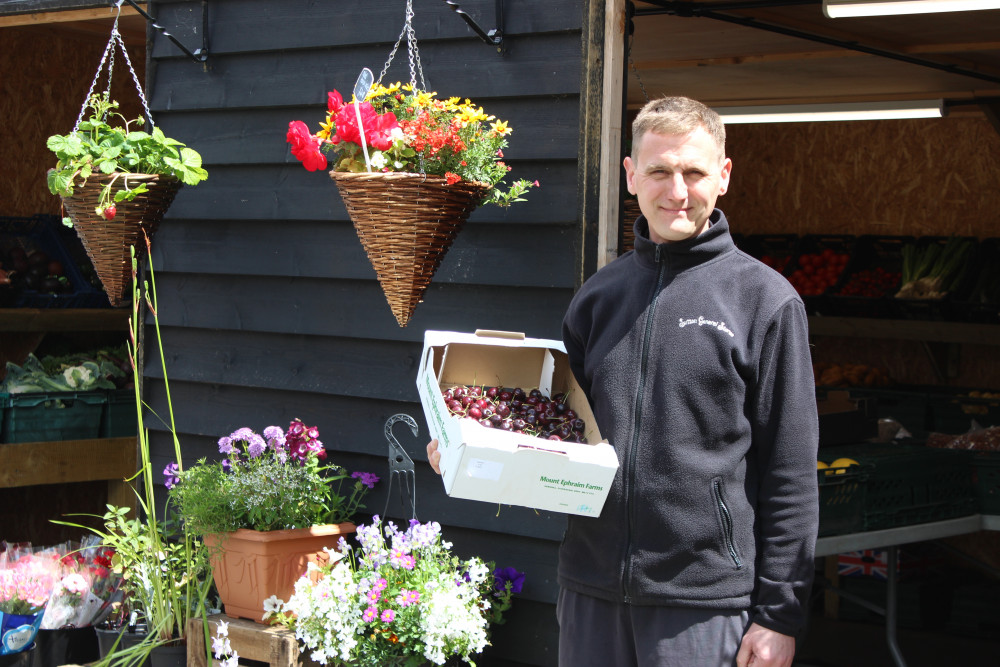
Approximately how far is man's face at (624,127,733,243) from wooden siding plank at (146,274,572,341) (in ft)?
3.32

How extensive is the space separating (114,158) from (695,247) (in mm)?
1902

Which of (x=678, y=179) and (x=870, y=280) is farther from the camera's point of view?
(x=870, y=280)

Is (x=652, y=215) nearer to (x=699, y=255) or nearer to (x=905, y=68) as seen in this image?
(x=699, y=255)

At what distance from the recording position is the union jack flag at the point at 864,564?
514cm

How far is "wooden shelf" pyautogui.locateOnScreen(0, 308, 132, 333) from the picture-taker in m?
5.23

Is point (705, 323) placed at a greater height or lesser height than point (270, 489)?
greater

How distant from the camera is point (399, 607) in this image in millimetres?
2727

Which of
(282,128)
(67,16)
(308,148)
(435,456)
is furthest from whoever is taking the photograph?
(67,16)

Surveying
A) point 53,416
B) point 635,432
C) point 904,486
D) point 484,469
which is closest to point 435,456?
point 484,469

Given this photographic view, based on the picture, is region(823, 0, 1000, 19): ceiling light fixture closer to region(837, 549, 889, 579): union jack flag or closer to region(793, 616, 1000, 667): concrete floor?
region(793, 616, 1000, 667): concrete floor

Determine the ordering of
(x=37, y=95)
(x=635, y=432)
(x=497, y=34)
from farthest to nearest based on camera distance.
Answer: (x=37, y=95), (x=497, y=34), (x=635, y=432)

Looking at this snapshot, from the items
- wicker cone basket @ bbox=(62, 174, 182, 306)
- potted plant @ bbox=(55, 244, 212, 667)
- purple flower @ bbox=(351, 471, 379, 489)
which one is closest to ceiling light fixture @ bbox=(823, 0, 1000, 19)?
purple flower @ bbox=(351, 471, 379, 489)

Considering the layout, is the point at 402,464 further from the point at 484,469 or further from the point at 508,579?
the point at 484,469

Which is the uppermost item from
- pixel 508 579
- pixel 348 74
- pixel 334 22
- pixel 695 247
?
pixel 334 22
